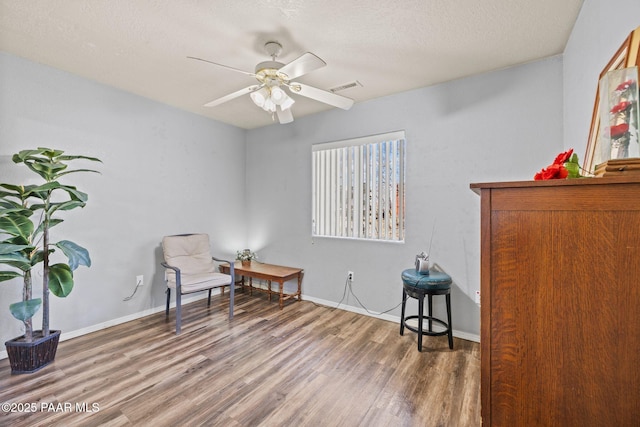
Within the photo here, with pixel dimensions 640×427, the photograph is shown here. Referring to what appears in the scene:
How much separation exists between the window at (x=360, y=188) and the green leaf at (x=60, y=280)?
2.55 meters

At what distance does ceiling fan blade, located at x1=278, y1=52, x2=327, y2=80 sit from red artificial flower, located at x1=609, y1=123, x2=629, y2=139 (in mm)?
1464

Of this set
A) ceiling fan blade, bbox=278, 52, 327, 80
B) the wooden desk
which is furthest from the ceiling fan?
the wooden desk

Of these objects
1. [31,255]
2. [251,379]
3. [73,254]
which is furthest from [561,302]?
[31,255]

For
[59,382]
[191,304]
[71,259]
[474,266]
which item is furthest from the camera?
[191,304]

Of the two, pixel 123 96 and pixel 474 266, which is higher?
pixel 123 96

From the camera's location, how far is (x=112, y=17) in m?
1.86

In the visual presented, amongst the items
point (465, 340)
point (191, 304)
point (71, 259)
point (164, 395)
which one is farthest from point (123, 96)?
point (465, 340)

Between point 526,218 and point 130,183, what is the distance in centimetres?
365

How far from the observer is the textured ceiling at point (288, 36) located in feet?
5.77

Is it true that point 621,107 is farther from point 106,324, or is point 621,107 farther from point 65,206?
point 106,324

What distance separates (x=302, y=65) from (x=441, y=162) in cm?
177

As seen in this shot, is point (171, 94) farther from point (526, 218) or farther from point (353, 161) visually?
point (526, 218)

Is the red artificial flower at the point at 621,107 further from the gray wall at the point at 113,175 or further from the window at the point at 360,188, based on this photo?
the gray wall at the point at 113,175

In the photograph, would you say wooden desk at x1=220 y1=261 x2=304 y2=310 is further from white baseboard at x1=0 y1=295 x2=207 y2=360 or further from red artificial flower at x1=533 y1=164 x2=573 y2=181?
red artificial flower at x1=533 y1=164 x2=573 y2=181
